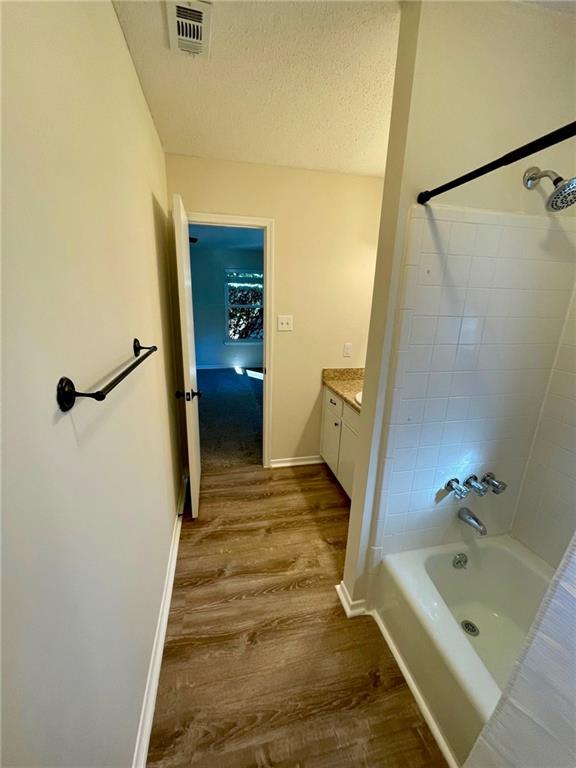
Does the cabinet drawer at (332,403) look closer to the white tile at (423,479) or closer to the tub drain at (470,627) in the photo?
the white tile at (423,479)

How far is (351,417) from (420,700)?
1.41 metres

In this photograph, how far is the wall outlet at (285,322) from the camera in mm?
2475

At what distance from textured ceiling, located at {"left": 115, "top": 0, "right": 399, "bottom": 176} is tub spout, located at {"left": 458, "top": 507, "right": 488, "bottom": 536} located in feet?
6.59

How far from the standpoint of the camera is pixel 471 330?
4.03ft

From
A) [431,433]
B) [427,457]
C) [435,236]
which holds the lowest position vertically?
[427,457]

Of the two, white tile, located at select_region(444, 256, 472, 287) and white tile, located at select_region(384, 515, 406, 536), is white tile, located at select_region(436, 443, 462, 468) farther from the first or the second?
white tile, located at select_region(444, 256, 472, 287)

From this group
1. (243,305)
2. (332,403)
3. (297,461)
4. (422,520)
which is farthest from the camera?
(243,305)

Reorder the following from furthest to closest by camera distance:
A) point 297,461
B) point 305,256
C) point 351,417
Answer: point 297,461
point 305,256
point 351,417

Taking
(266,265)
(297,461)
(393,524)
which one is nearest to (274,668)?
(393,524)

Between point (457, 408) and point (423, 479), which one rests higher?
point (457, 408)

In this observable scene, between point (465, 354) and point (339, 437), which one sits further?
point (339, 437)

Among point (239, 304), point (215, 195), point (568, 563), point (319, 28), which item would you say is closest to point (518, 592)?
point (568, 563)

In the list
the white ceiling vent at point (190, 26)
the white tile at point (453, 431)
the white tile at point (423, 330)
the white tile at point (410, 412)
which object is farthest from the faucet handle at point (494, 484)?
the white ceiling vent at point (190, 26)

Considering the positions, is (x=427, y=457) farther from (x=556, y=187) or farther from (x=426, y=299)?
(x=556, y=187)
